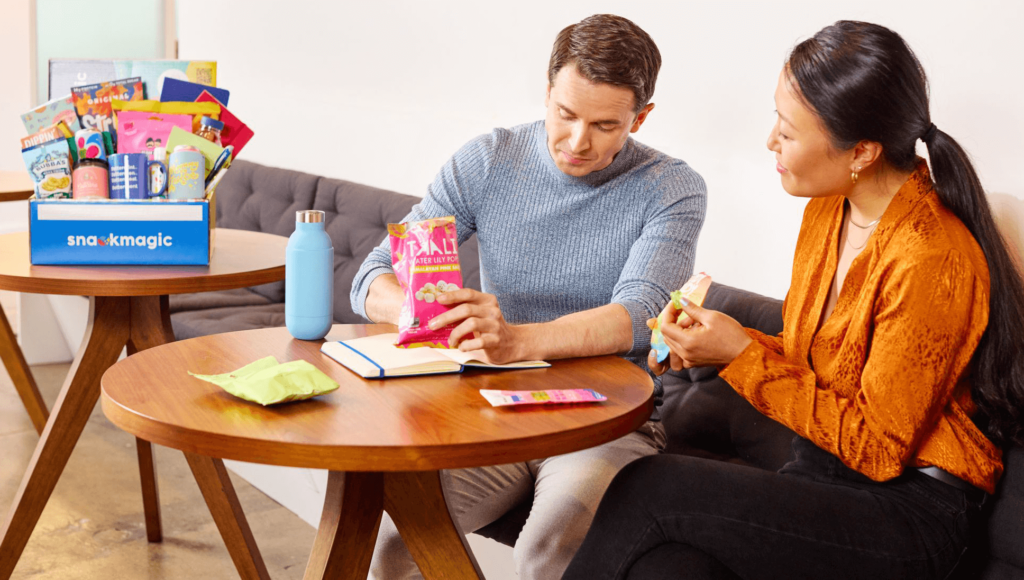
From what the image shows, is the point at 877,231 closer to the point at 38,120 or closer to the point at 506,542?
the point at 506,542

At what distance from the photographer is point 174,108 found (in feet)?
6.15

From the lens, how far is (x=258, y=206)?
11.2ft

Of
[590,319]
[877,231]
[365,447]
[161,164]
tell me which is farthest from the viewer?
[161,164]

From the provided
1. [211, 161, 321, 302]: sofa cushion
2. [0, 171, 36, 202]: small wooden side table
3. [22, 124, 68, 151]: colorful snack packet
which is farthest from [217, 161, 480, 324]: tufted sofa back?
[22, 124, 68, 151]: colorful snack packet

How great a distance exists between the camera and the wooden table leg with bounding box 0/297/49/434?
296 centimetres

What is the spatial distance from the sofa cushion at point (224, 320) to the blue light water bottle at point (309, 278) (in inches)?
50.4

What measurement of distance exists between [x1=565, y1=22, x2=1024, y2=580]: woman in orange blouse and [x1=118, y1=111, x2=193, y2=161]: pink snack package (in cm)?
109

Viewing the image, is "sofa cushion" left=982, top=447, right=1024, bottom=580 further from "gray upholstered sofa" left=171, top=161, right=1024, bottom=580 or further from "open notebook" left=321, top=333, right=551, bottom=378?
"open notebook" left=321, top=333, right=551, bottom=378

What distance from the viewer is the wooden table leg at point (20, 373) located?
296 centimetres

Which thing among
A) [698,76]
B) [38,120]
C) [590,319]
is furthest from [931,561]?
[38,120]

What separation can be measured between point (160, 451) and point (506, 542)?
6.07 feet

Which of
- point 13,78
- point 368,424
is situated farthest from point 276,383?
point 13,78

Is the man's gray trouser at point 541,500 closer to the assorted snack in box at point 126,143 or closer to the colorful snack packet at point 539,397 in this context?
the colorful snack packet at point 539,397

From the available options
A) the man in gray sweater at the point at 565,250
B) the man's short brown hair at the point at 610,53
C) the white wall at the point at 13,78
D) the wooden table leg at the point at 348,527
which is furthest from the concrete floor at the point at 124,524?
the white wall at the point at 13,78
